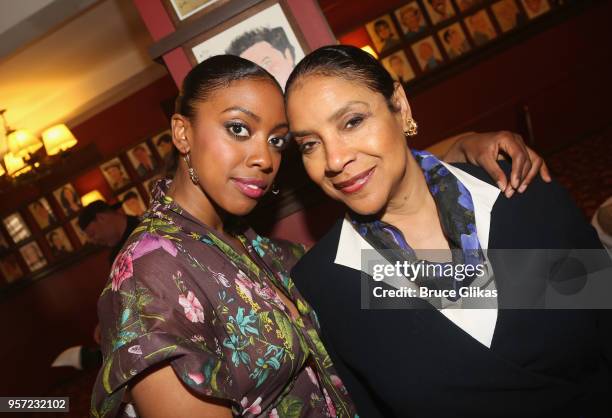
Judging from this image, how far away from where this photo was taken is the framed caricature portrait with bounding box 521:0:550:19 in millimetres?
5848

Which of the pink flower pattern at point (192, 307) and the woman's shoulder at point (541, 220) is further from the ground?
the pink flower pattern at point (192, 307)

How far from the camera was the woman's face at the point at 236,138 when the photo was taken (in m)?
1.46

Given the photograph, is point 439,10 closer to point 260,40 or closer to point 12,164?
point 260,40

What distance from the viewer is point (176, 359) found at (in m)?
1.10

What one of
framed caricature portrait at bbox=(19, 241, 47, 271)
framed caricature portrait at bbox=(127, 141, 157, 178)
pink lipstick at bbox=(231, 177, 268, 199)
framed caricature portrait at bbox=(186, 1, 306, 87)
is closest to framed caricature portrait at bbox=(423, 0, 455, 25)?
framed caricature portrait at bbox=(127, 141, 157, 178)

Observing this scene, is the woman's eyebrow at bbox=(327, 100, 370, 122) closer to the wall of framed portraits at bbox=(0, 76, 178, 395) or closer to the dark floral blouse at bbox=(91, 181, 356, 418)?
the dark floral blouse at bbox=(91, 181, 356, 418)

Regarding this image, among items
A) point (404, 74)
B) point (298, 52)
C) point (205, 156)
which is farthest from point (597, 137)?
point (205, 156)

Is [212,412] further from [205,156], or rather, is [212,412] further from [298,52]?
[298,52]

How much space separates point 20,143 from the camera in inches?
201

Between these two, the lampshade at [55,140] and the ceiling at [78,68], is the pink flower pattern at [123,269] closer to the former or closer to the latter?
the ceiling at [78,68]

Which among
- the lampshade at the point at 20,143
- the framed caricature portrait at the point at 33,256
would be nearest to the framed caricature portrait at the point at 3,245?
the framed caricature portrait at the point at 33,256

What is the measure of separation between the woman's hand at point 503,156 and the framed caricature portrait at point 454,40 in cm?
481

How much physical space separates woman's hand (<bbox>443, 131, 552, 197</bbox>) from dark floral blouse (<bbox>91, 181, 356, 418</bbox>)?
786mm

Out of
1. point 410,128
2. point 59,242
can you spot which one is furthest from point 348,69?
point 59,242
